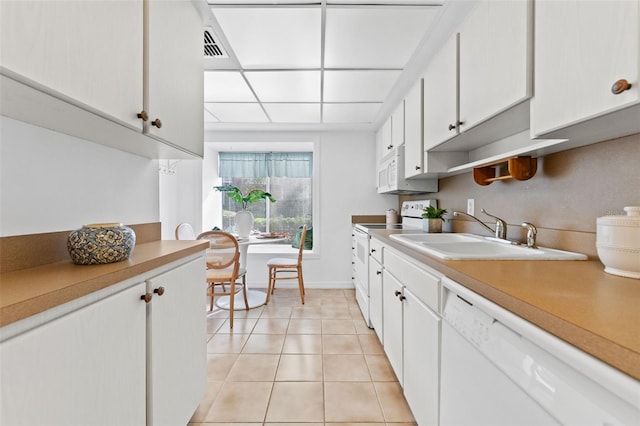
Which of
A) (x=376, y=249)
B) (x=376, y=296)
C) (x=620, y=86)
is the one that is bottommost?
(x=376, y=296)

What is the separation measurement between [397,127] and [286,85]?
112cm

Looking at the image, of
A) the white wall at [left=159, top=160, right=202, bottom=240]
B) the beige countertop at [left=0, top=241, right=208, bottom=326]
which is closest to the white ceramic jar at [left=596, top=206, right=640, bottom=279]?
the beige countertop at [left=0, top=241, right=208, bottom=326]

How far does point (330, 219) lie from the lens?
13.5ft

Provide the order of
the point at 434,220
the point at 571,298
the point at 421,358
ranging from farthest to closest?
the point at 434,220 < the point at 421,358 < the point at 571,298

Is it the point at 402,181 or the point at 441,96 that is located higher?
the point at 441,96

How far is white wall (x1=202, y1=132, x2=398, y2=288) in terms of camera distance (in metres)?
4.10

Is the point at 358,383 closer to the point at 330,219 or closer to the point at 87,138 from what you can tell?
the point at 87,138

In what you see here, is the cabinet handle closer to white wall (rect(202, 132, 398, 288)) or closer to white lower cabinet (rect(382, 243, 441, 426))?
white lower cabinet (rect(382, 243, 441, 426))

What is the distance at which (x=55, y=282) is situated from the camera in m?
0.75

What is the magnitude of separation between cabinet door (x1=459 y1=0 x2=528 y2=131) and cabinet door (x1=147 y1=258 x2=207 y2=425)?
1.56m

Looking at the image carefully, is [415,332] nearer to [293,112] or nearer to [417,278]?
[417,278]

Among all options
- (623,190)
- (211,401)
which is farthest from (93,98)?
(623,190)

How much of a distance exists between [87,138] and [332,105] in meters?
2.34

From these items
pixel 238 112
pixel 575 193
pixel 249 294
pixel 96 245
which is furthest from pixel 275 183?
pixel 575 193
